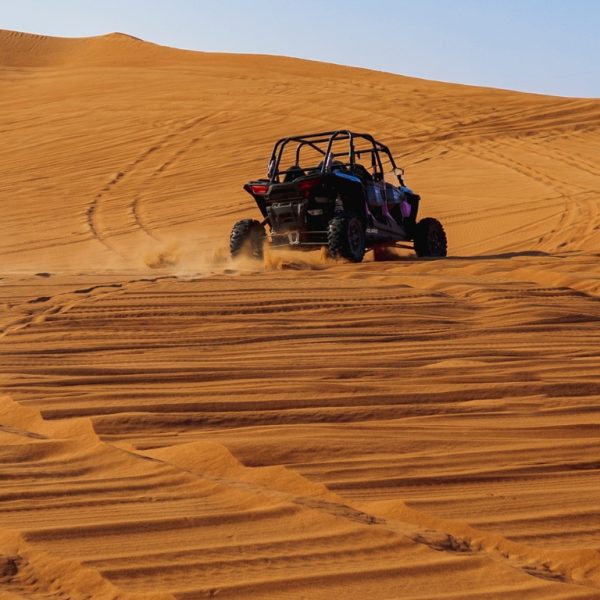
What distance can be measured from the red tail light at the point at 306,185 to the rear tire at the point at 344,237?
37cm

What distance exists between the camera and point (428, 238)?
1211cm

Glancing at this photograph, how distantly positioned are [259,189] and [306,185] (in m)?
0.63

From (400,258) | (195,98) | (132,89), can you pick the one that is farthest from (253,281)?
(132,89)

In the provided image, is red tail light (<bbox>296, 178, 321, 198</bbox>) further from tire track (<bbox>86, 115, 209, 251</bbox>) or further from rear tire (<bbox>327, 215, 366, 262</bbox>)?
tire track (<bbox>86, 115, 209, 251</bbox>)

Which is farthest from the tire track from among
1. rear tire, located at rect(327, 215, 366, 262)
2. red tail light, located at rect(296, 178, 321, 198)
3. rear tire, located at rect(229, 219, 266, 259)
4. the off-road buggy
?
rear tire, located at rect(327, 215, 366, 262)

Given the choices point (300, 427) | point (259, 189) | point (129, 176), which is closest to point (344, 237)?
point (259, 189)

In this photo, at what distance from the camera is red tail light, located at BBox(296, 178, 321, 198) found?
35.1ft

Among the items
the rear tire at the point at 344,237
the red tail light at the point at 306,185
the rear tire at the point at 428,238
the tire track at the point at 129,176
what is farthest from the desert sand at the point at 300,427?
the tire track at the point at 129,176

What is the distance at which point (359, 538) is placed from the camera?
126 inches

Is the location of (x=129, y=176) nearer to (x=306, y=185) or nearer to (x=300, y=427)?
(x=306, y=185)

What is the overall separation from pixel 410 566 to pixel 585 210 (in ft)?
45.2

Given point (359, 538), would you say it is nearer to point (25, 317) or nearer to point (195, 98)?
point (25, 317)

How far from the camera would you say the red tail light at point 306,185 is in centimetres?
1069

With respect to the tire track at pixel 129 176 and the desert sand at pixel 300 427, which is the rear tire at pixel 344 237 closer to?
the desert sand at pixel 300 427
